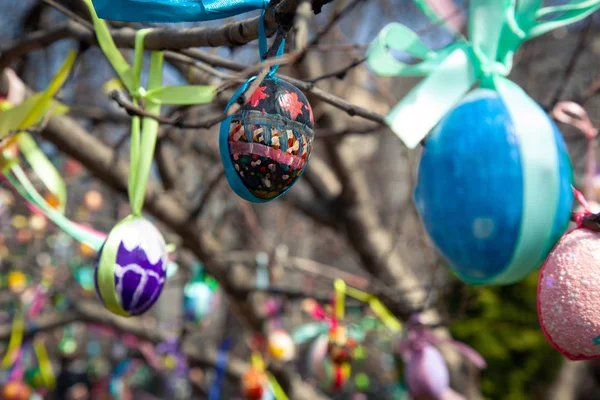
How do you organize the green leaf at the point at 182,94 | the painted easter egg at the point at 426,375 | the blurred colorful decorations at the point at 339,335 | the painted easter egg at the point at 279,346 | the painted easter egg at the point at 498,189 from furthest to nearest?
1. the painted easter egg at the point at 279,346
2. the blurred colorful decorations at the point at 339,335
3. the painted easter egg at the point at 426,375
4. the green leaf at the point at 182,94
5. the painted easter egg at the point at 498,189

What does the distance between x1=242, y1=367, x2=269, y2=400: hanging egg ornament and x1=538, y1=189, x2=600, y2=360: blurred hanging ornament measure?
5.62ft

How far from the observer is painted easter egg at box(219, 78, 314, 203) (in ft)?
2.23

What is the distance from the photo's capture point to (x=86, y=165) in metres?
1.68

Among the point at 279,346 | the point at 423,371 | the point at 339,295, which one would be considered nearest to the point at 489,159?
the point at 423,371

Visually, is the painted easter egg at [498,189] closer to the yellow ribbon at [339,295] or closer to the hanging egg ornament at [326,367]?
the yellow ribbon at [339,295]

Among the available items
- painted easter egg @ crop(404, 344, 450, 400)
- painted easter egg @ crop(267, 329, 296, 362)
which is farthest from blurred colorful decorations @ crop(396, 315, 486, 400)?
painted easter egg @ crop(267, 329, 296, 362)

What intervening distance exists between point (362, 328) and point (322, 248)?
5.31 m

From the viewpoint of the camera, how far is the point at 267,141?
0.68 metres

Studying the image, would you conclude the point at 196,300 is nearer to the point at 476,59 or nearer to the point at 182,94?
the point at 182,94

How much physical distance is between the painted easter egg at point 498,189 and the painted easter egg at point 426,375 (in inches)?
38.0

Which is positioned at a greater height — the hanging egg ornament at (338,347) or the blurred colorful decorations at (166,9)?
the blurred colorful decorations at (166,9)

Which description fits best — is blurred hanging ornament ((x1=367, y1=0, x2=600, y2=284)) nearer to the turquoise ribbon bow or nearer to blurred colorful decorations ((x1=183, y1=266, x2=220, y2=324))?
the turquoise ribbon bow

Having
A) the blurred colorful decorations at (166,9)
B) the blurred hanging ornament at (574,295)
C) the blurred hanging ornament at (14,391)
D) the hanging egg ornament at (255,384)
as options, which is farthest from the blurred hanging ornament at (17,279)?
the blurred hanging ornament at (574,295)

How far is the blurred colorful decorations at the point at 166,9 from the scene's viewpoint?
72 centimetres
